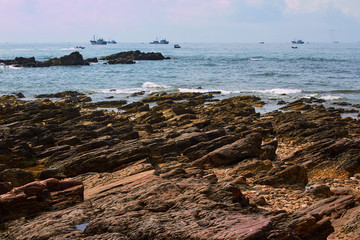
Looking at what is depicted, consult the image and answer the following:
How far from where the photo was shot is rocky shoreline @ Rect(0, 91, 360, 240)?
7551mm

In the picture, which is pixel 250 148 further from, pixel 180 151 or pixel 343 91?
pixel 343 91

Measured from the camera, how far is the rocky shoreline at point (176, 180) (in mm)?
7551

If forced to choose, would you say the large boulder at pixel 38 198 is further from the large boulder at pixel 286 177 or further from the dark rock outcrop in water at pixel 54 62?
the dark rock outcrop in water at pixel 54 62

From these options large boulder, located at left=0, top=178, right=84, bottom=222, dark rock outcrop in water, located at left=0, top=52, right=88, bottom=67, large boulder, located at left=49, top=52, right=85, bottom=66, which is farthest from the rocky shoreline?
large boulder, located at left=49, top=52, right=85, bottom=66

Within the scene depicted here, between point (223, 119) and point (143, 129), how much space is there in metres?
7.10

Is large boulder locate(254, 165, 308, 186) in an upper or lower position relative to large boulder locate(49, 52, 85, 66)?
lower

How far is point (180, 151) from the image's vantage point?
17.2 m

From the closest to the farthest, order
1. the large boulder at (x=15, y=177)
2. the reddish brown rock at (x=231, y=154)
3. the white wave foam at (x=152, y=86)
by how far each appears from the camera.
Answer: the large boulder at (x=15, y=177), the reddish brown rock at (x=231, y=154), the white wave foam at (x=152, y=86)

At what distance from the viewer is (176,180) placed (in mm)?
10062

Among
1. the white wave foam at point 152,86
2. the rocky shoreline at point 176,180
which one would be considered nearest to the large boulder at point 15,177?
the rocky shoreline at point 176,180

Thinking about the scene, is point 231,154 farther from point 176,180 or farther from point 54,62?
point 54,62

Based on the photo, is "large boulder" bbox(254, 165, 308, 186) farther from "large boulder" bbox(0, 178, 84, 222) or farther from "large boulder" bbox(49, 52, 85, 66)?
"large boulder" bbox(49, 52, 85, 66)

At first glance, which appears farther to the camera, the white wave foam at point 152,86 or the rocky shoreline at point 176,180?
the white wave foam at point 152,86

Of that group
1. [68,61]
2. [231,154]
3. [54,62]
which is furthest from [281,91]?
[54,62]
